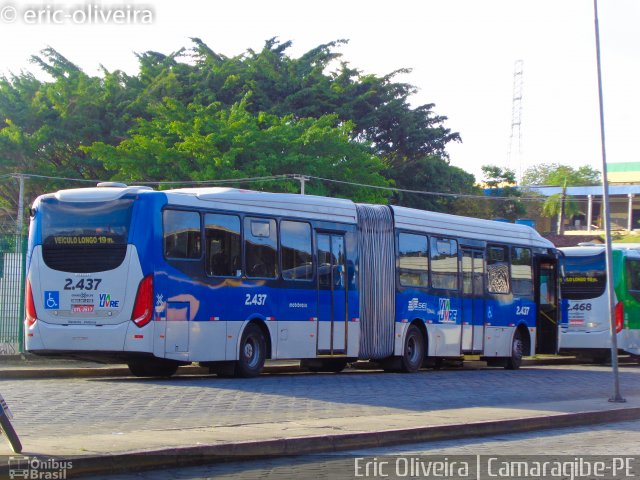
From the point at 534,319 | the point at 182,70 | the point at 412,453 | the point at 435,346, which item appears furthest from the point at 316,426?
the point at 182,70

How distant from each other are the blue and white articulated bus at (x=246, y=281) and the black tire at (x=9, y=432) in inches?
334

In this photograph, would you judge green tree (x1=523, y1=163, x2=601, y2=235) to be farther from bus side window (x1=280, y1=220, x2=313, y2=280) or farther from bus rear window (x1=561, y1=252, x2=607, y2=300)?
bus side window (x1=280, y1=220, x2=313, y2=280)

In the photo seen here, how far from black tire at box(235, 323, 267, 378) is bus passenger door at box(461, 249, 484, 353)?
7364 millimetres

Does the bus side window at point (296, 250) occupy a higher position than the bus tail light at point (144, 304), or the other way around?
the bus side window at point (296, 250)

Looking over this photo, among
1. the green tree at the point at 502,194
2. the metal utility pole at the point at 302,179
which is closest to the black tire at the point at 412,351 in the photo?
the metal utility pole at the point at 302,179

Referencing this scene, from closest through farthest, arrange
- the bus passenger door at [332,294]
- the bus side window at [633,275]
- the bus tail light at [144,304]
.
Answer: the bus tail light at [144,304]
the bus passenger door at [332,294]
the bus side window at [633,275]

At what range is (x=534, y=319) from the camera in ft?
96.2

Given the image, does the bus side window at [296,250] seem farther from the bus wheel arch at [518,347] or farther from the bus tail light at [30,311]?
the bus wheel arch at [518,347]

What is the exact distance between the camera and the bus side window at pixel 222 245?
1911 centimetres

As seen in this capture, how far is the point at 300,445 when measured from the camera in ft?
36.6

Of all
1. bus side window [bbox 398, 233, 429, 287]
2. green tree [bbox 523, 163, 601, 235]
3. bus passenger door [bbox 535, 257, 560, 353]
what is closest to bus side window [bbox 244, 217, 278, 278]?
bus side window [bbox 398, 233, 429, 287]

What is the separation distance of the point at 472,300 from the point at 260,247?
8033mm

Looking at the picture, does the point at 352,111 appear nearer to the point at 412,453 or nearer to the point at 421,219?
the point at 421,219

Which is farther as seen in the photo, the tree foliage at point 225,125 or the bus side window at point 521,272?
the tree foliage at point 225,125
